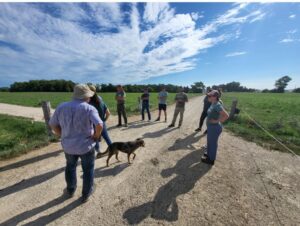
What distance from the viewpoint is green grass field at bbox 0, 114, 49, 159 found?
5549mm

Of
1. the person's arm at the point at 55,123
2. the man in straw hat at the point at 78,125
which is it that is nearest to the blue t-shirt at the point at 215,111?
the man in straw hat at the point at 78,125

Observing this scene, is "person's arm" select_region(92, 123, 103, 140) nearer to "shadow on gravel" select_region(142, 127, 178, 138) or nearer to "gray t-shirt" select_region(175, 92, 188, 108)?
"shadow on gravel" select_region(142, 127, 178, 138)

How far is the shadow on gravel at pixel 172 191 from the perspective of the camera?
296 centimetres

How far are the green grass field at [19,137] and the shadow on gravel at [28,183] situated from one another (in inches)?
74.6

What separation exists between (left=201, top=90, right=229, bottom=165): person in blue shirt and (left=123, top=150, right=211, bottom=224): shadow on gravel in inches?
13.4

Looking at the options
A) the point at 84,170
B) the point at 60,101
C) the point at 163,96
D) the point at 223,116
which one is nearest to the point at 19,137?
the point at 84,170

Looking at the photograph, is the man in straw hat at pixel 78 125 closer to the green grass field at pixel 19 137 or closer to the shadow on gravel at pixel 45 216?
the shadow on gravel at pixel 45 216

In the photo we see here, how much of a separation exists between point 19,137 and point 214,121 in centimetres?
745

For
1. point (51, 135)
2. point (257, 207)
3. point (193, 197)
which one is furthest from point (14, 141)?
point (257, 207)

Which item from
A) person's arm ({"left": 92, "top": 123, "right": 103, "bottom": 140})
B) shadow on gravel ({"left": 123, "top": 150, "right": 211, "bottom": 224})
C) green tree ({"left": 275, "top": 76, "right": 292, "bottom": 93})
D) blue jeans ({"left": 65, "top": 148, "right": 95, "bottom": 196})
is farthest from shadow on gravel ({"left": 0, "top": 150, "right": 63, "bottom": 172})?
green tree ({"left": 275, "top": 76, "right": 292, "bottom": 93})

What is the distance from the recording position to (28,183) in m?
3.81

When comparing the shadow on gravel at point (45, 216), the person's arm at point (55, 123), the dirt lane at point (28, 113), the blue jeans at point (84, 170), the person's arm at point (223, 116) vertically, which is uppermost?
the person's arm at point (55, 123)

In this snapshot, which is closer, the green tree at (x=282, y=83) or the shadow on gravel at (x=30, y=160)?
the shadow on gravel at (x=30, y=160)

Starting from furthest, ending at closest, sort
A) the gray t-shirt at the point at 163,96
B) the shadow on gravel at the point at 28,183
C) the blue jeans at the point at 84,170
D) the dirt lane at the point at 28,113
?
the dirt lane at the point at 28,113
the gray t-shirt at the point at 163,96
the shadow on gravel at the point at 28,183
the blue jeans at the point at 84,170
